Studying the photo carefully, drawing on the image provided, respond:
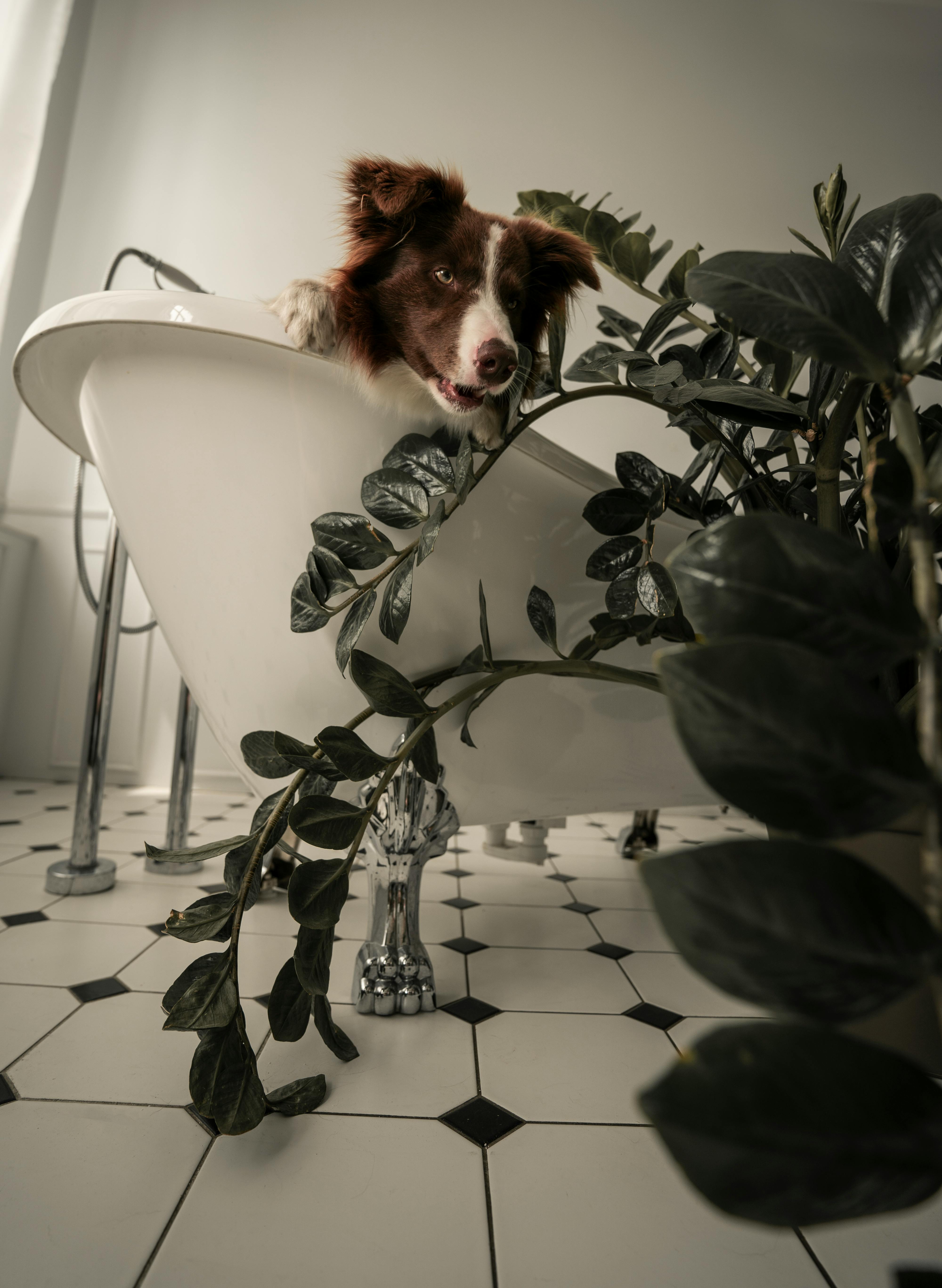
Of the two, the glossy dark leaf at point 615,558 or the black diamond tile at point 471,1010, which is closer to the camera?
the glossy dark leaf at point 615,558

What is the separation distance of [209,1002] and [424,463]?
1.83ft

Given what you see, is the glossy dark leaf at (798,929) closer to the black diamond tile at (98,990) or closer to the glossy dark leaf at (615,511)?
the glossy dark leaf at (615,511)

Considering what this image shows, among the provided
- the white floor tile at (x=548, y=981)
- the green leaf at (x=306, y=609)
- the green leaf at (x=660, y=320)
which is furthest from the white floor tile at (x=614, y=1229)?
the green leaf at (x=660, y=320)

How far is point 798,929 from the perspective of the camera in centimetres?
18

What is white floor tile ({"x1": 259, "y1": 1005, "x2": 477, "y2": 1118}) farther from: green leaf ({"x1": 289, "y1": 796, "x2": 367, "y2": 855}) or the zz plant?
green leaf ({"x1": 289, "y1": 796, "x2": 367, "y2": 855})

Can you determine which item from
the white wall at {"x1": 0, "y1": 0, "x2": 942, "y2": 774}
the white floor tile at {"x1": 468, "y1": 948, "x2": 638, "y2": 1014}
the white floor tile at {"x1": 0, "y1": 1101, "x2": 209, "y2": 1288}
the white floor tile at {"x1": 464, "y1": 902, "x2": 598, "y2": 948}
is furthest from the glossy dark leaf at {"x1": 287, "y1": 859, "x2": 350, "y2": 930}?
the white wall at {"x1": 0, "y1": 0, "x2": 942, "y2": 774}

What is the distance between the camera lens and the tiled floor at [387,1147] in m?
0.53

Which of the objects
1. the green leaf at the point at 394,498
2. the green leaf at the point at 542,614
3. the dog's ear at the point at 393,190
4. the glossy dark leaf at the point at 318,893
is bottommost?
the glossy dark leaf at the point at 318,893

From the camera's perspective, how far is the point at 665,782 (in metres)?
1.32

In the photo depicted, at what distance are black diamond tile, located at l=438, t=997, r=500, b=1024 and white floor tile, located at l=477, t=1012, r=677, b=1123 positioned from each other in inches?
0.5

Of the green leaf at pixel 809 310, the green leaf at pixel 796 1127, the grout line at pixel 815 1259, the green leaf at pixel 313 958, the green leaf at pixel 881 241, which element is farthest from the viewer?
the green leaf at pixel 313 958

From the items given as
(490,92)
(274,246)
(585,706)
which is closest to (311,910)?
(585,706)

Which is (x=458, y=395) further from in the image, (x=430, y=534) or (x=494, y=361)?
(x=430, y=534)

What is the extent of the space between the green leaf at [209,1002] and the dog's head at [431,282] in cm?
67
